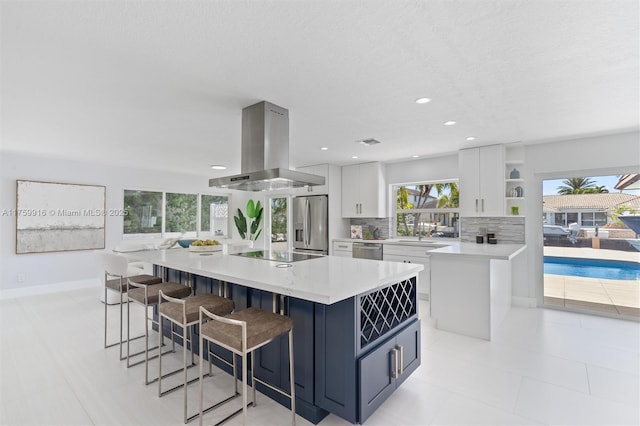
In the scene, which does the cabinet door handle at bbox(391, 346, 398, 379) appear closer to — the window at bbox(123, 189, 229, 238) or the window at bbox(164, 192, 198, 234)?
the window at bbox(123, 189, 229, 238)

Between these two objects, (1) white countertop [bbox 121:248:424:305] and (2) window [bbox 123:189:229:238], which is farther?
(2) window [bbox 123:189:229:238]

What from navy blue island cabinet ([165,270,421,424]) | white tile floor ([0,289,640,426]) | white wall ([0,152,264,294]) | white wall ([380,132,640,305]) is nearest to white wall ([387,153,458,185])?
white wall ([380,132,640,305])

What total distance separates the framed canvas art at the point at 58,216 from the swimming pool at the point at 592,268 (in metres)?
7.65

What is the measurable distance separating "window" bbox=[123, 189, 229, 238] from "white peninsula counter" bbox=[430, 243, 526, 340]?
5.72 m

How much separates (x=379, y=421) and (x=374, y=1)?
2.45 metres

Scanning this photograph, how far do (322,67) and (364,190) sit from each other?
12.6 ft

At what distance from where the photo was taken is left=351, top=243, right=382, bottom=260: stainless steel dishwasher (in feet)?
17.4

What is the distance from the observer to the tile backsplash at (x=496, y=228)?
4.45 m

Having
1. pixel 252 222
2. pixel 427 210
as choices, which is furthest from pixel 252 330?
pixel 252 222

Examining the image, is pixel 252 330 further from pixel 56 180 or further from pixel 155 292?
pixel 56 180

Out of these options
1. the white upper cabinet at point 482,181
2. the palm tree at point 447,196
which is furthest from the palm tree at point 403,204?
the white upper cabinet at point 482,181

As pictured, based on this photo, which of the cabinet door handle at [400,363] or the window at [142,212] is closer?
the cabinet door handle at [400,363]

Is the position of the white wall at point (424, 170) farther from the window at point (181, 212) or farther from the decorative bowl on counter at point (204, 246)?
the window at point (181, 212)

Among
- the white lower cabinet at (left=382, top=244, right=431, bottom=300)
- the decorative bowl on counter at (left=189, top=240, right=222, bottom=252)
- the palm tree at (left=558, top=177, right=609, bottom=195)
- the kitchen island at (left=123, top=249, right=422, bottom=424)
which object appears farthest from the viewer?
the white lower cabinet at (left=382, top=244, right=431, bottom=300)
